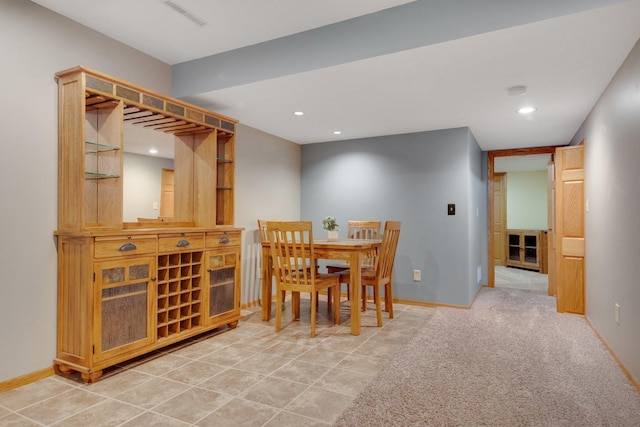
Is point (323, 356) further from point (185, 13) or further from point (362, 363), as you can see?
point (185, 13)

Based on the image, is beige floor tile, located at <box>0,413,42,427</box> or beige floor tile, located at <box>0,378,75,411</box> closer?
beige floor tile, located at <box>0,413,42,427</box>

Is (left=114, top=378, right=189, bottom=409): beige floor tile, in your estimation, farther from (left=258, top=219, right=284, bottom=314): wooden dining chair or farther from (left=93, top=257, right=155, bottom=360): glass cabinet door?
(left=258, top=219, right=284, bottom=314): wooden dining chair

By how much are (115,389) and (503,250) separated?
A: 8.03m

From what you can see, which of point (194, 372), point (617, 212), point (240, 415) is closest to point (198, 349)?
point (194, 372)

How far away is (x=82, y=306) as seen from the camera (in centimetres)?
237

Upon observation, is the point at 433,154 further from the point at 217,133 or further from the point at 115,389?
the point at 115,389

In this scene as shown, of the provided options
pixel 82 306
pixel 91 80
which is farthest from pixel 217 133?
pixel 82 306

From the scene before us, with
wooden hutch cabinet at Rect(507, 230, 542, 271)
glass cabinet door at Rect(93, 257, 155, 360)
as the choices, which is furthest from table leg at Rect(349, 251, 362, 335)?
wooden hutch cabinet at Rect(507, 230, 542, 271)

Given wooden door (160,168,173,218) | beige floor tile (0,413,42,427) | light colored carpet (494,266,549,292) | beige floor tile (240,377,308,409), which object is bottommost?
light colored carpet (494,266,549,292)

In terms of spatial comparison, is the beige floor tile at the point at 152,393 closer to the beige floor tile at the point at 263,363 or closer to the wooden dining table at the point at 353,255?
the beige floor tile at the point at 263,363

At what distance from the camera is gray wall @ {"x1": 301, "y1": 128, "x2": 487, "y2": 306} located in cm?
451

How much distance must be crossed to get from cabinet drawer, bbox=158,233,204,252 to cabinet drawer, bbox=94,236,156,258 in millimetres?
82

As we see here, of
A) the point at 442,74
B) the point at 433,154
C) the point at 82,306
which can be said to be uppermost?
the point at 442,74

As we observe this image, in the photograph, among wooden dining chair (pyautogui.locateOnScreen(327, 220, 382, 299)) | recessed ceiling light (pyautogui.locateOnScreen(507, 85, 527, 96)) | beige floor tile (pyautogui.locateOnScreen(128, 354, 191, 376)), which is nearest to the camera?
beige floor tile (pyautogui.locateOnScreen(128, 354, 191, 376))
